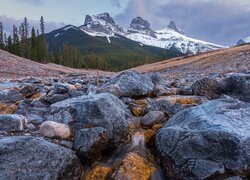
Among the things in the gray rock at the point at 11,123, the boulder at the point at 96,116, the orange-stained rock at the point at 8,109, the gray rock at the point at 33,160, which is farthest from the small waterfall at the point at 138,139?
the orange-stained rock at the point at 8,109

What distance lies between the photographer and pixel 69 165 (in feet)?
22.1

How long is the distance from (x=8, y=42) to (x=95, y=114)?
87515 millimetres

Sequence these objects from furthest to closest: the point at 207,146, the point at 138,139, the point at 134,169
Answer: the point at 138,139, the point at 134,169, the point at 207,146

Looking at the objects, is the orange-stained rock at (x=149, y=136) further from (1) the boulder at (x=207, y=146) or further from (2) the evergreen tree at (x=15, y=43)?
(2) the evergreen tree at (x=15, y=43)

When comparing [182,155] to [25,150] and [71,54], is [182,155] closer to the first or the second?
[25,150]

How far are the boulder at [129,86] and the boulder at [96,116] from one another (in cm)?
235

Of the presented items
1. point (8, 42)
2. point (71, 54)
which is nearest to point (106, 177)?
point (8, 42)

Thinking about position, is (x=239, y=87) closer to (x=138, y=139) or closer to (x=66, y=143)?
(x=138, y=139)

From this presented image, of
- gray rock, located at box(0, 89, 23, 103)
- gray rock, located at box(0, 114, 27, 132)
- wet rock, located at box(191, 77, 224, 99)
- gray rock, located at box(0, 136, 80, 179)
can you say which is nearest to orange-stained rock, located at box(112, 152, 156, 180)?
gray rock, located at box(0, 136, 80, 179)

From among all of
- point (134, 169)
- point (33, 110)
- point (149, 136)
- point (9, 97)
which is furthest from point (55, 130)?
point (9, 97)

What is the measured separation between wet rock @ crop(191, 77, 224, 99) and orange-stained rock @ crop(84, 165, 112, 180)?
5484mm

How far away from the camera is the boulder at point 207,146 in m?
6.35

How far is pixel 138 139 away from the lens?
28.0 ft

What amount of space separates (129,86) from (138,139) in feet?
11.8
